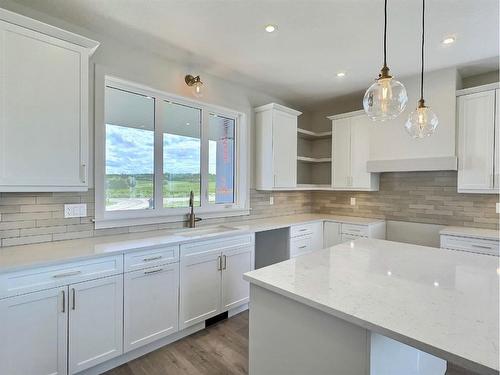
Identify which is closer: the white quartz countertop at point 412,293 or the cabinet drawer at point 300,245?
the white quartz countertop at point 412,293

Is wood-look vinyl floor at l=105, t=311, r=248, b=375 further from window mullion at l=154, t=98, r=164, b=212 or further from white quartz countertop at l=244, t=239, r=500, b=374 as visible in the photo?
window mullion at l=154, t=98, r=164, b=212

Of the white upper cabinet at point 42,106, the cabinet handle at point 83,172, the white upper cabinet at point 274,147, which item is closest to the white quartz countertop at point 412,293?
the cabinet handle at point 83,172

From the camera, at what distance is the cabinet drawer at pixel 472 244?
273 centimetres

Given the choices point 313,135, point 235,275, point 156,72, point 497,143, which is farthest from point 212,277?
point 497,143

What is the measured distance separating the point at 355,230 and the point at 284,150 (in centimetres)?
148

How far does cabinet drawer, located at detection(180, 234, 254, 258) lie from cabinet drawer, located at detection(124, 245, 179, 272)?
0.29ft

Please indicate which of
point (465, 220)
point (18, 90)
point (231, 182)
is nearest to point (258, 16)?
point (18, 90)

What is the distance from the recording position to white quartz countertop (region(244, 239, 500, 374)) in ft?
2.94

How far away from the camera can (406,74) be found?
329cm

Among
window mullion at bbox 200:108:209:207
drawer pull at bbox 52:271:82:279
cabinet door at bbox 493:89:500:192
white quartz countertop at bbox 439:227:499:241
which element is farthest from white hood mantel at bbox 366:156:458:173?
drawer pull at bbox 52:271:82:279

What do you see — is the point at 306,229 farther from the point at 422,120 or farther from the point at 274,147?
the point at 422,120

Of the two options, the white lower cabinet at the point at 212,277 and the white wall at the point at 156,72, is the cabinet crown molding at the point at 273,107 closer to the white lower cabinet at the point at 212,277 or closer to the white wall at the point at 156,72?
the white wall at the point at 156,72

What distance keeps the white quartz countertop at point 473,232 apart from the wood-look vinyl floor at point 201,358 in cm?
137

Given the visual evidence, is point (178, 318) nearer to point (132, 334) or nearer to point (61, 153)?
point (132, 334)
